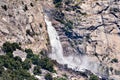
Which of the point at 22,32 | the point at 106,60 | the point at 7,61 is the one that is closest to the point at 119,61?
the point at 106,60

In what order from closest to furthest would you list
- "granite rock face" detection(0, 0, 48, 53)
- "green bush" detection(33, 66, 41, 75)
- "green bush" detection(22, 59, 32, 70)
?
"green bush" detection(22, 59, 32, 70) → "green bush" detection(33, 66, 41, 75) → "granite rock face" detection(0, 0, 48, 53)

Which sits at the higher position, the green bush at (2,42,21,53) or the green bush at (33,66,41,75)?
the green bush at (2,42,21,53)

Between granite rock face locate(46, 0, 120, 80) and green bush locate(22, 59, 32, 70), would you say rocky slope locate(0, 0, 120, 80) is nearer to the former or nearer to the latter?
granite rock face locate(46, 0, 120, 80)

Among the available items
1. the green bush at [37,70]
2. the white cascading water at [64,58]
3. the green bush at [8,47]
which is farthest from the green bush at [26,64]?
the white cascading water at [64,58]

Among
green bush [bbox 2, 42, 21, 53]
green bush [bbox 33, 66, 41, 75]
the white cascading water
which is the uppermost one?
the white cascading water

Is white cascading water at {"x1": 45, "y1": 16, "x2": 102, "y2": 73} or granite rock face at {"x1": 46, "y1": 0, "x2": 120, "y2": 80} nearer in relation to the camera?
white cascading water at {"x1": 45, "y1": 16, "x2": 102, "y2": 73}

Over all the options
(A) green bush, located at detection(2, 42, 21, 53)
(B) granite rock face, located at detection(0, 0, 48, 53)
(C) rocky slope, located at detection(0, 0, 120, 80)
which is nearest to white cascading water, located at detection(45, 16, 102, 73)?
(C) rocky slope, located at detection(0, 0, 120, 80)

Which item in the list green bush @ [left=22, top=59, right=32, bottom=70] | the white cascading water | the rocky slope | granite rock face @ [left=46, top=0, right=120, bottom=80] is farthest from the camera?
granite rock face @ [left=46, top=0, right=120, bottom=80]

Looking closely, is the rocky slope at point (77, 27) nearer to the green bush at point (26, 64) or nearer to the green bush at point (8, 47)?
the green bush at point (8, 47)
